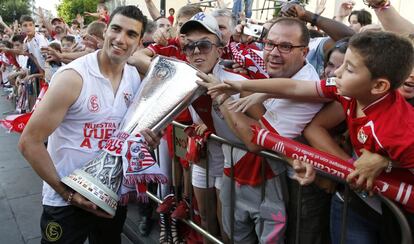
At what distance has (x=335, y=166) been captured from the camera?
1.79 m

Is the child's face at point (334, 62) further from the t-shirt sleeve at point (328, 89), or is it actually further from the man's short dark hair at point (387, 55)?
the man's short dark hair at point (387, 55)

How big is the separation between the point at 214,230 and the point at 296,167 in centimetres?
139

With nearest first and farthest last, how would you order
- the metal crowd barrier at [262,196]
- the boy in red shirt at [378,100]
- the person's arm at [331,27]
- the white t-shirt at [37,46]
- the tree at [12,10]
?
the boy in red shirt at [378,100] < the metal crowd barrier at [262,196] < the person's arm at [331,27] < the white t-shirt at [37,46] < the tree at [12,10]

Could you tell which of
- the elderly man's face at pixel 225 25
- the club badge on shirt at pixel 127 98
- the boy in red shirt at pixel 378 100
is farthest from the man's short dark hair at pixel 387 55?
the elderly man's face at pixel 225 25

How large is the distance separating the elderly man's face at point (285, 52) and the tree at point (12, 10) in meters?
58.7

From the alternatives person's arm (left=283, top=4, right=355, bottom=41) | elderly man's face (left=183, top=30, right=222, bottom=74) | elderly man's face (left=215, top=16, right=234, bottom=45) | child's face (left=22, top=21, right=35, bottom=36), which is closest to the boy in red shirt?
elderly man's face (left=183, top=30, right=222, bottom=74)

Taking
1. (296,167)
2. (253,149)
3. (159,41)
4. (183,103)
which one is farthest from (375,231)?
(159,41)

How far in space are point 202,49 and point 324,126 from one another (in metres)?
0.89

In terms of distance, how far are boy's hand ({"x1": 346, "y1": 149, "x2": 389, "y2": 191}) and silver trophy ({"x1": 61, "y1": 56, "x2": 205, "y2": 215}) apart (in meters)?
0.87

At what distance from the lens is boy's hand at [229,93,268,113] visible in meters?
2.13

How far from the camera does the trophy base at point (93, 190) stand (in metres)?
2.06

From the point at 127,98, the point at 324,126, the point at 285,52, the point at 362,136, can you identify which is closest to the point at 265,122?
the point at 324,126

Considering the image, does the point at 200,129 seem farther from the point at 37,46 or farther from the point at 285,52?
the point at 37,46

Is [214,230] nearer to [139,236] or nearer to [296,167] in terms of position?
[139,236]
